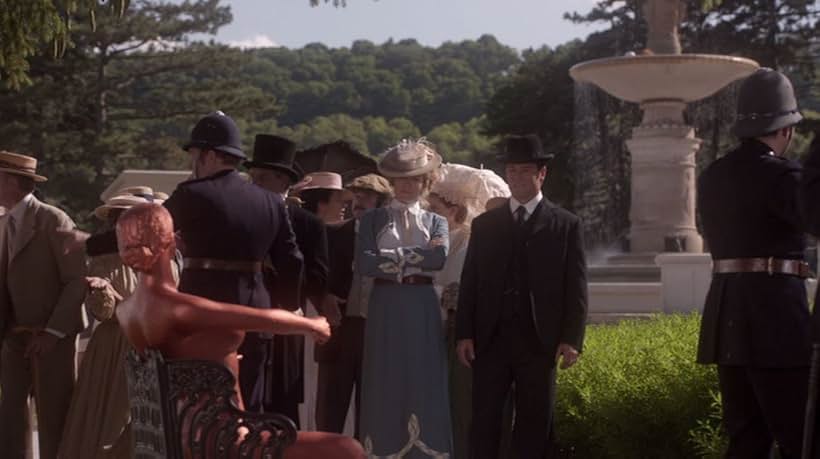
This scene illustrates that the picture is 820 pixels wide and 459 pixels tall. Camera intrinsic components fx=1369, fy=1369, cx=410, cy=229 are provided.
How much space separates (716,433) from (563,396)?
1.49 meters

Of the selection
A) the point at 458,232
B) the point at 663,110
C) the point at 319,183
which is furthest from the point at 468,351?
the point at 663,110

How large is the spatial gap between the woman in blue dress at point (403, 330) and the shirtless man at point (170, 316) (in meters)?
3.16


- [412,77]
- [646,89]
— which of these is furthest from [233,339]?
[412,77]

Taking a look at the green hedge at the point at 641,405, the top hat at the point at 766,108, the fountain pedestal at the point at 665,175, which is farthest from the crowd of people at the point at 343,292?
the fountain pedestal at the point at 665,175

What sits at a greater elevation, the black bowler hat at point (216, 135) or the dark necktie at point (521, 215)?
the black bowler hat at point (216, 135)

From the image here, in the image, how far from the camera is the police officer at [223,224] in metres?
6.64

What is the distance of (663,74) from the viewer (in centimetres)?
2344

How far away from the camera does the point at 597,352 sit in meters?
8.97

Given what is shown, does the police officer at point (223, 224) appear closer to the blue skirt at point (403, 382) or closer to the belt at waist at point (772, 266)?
the blue skirt at point (403, 382)

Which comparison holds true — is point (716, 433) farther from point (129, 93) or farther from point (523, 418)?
point (129, 93)

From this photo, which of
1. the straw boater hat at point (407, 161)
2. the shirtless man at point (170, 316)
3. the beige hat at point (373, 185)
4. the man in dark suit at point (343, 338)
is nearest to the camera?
the shirtless man at point (170, 316)

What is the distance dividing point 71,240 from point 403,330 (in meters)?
2.24

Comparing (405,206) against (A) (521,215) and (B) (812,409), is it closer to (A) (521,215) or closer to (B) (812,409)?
(A) (521,215)

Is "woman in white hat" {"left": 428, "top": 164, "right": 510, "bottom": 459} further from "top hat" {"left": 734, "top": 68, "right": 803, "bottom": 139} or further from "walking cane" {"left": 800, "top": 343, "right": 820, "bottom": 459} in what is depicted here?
"walking cane" {"left": 800, "top": 343, "right": 820, "bottom": 459}
